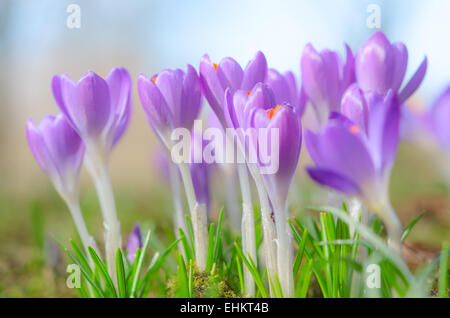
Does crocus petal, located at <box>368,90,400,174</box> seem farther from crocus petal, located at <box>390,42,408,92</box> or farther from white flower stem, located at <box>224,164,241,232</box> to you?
white flower stem, located at <box>224,164,241,232</box>

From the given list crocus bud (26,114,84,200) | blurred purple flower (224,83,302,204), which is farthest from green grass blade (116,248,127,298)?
blurred purple flower (224,83,302,204)

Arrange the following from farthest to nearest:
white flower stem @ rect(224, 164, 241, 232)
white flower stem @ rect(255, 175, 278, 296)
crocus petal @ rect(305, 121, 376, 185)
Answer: white flower stem @ rect(224, 164, 241, 232)
white flower stem @ rect(255, 175, 278, 296)
crocus petal @ rect(305, 121, 376, 185)

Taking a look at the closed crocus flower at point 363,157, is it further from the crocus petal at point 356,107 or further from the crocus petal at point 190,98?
the crocus petal at point 190,98

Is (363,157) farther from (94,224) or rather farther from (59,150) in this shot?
(94,224)

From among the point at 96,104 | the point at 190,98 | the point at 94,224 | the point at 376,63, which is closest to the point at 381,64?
the point at 376,63
